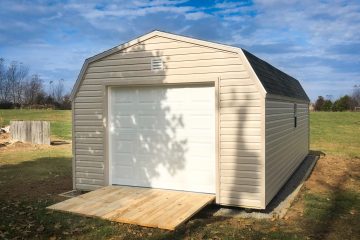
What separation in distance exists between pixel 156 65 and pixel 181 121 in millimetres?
1281

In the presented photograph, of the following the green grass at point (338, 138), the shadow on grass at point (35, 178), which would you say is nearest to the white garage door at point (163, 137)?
the shadow on grass at point (35, 178)

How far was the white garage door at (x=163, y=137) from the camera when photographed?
7.51 metres

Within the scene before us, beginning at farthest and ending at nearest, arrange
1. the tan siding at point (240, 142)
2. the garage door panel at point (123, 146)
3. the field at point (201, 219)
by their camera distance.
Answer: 1. the garage door panel at point (123, 146)
2. the tan siding at point (240, 142)
3. the field at point (201, 219)

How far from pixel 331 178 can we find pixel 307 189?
182 cm

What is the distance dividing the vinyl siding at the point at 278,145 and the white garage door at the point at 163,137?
1.09 metres

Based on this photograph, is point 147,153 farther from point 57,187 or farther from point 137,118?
point 57,187

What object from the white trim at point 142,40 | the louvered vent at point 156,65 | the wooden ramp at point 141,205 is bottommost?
the wooden ramp at point 141,205

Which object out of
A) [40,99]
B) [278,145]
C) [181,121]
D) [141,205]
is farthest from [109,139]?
[40,99]

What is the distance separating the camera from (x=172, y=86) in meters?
7.77

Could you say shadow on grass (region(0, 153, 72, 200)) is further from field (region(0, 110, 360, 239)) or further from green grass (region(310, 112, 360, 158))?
green grass (region(310, 112, 360, 158))

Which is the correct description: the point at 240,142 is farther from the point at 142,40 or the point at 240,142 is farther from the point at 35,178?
the point at 35,178

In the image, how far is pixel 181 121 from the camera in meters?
7.72

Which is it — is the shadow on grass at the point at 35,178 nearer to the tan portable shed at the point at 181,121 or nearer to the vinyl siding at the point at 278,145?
the tan portable shed at the point at 181,121

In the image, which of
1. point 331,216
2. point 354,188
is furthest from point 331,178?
point 331,216
